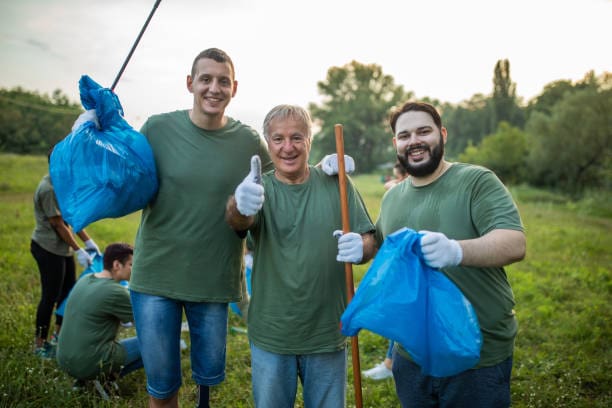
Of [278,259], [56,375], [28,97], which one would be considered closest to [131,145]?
[278,259]

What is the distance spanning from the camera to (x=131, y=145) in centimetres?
230

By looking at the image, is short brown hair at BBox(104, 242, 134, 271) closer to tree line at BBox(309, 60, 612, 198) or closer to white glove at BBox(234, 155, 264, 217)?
white glove at BBox(234, 155, 264, 217)

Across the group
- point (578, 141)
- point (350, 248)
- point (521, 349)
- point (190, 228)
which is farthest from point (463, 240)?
point (578, 141)

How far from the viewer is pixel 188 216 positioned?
2.38m

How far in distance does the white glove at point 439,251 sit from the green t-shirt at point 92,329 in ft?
8.68

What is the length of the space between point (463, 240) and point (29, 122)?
56842 millimetres

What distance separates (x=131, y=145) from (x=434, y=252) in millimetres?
1713

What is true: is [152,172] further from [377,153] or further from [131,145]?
[377,153]

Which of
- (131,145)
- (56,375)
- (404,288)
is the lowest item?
(56,375)

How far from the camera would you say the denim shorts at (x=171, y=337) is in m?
2.42

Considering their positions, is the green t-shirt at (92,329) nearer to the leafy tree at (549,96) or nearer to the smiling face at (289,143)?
the smiling face at (289,143)

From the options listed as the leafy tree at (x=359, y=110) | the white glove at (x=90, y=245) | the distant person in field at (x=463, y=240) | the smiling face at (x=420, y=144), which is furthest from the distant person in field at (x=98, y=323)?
the leafy tree at (x=359, y=110)

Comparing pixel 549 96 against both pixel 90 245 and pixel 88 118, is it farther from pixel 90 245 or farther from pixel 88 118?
pixel 88 118

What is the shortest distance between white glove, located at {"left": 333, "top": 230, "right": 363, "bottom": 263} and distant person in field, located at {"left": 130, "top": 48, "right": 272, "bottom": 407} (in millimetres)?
707
